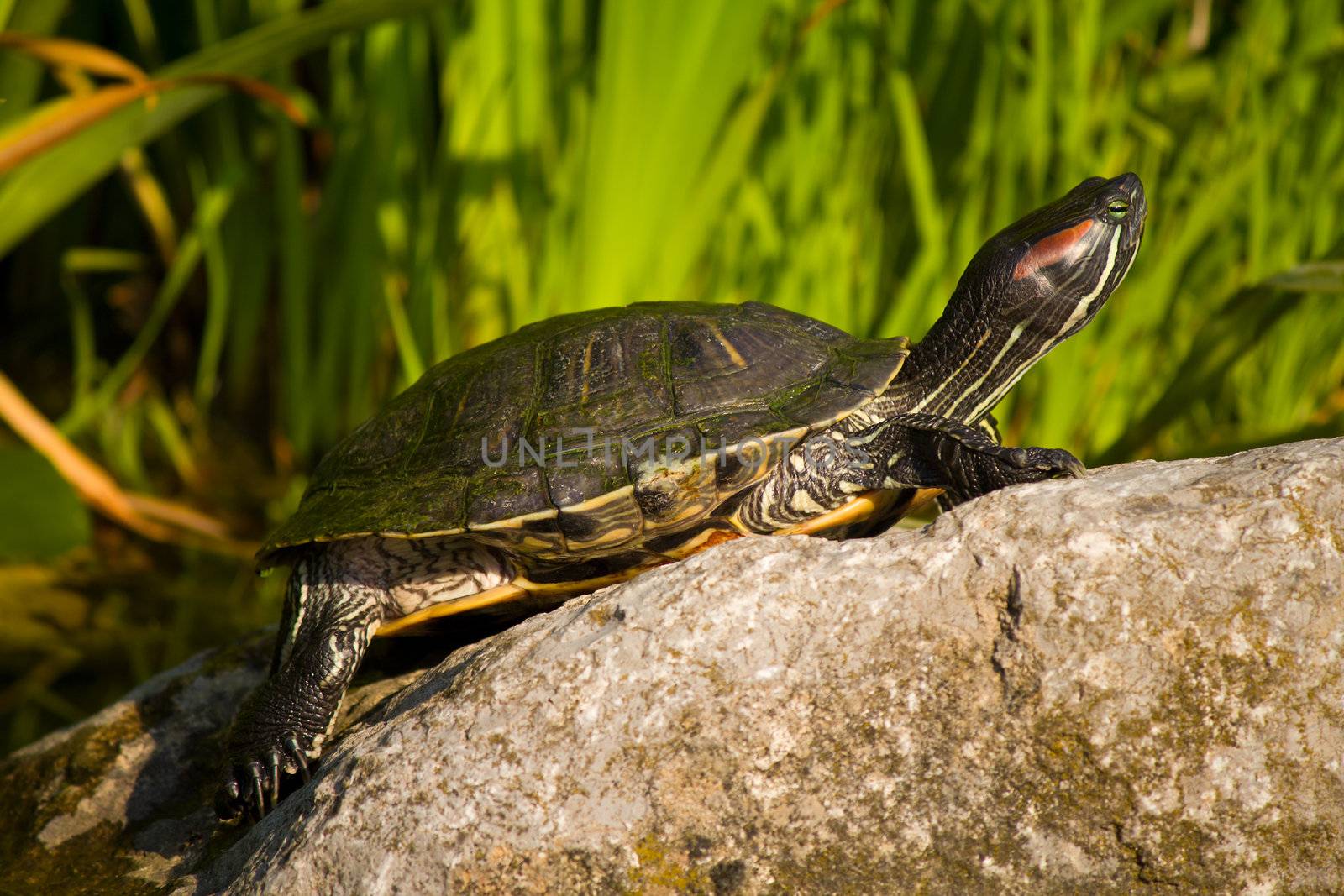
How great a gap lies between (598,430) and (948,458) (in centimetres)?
74

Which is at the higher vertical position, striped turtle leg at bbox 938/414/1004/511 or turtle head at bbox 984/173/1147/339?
turtle head at bbox 984/173/1147/339

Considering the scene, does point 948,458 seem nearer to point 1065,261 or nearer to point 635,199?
point 1065,261

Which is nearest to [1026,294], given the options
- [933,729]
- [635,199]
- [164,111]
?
[933,729]

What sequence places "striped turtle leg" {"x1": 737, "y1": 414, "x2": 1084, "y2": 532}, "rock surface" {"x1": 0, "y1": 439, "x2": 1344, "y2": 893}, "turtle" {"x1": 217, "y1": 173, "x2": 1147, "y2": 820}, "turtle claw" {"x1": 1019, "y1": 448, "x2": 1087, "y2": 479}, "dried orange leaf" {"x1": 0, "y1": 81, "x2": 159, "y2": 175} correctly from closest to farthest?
"rock surface" {"x1": 0, "y1": 439, "x2": 1344, "y2": 893}, "turtle claw" {"x1": 1019, "y1": 448, "x2": 1087, "y2": 479}, "striped turtle leg" {"x1": 737, "y1": 414, "x2": 1084, "y2": 532}, "turtle" {"x1": 217, "y1": 173, "x2": 1147, "y2": 820}, "dried orange leaf" {"x1": 0, "y1": 81, "x2": 159, "y2": 175}

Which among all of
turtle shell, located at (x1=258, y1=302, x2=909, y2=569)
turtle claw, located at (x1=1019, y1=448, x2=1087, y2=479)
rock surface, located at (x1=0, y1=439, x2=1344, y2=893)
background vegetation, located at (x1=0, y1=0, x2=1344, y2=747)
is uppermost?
background vegetation, located at (x1=0, y1=0, x2=1344, y2=747)

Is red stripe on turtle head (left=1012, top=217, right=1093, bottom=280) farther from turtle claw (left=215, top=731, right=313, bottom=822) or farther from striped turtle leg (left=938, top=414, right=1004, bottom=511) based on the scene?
turtle claw (left=215, top=731, right=313, bottom=822)

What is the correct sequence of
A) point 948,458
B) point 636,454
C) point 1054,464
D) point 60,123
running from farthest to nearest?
1. point 60,123
2. point 636,454
3. point 948,458
4. point 1054,464

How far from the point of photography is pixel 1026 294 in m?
2.49

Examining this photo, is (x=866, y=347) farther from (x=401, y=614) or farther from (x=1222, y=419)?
(x=1222, y=419)

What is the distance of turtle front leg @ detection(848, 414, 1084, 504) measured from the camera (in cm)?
212

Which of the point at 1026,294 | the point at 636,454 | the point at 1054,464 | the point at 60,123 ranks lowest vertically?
the point at 1054,464

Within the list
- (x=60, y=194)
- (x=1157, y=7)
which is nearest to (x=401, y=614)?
(x=60, y=194)

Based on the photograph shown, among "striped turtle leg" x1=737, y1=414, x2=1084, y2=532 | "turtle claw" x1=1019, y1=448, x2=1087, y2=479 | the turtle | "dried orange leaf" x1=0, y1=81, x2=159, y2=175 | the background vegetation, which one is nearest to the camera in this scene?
"turtle claw" x1=1019, y1=448, x2=1087, y2=479

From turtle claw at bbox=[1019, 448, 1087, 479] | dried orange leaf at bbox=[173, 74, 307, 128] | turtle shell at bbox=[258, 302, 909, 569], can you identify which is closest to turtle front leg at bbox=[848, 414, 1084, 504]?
turtle claw at bbox=[1019, 448, 1087, 479]
